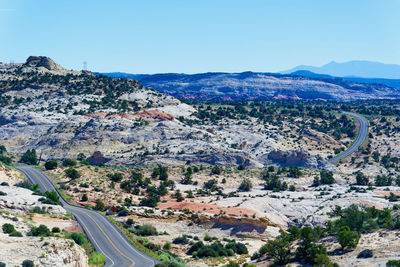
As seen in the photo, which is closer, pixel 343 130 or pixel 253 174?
pixel 253 174

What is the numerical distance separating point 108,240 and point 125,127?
227ft

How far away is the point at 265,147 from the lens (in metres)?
109

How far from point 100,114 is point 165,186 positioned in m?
55.4

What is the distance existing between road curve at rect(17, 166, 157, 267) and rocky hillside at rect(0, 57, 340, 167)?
126 ft

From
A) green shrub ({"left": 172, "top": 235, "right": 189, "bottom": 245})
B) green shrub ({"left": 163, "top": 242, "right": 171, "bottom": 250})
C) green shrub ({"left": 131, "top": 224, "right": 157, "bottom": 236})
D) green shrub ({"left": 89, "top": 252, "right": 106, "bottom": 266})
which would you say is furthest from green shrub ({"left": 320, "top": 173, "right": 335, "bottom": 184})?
green shrub ({"left": 89, "top": 252, "right": 106, "bottom": 266})

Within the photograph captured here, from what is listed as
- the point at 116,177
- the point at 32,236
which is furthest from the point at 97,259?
the point at 116,177

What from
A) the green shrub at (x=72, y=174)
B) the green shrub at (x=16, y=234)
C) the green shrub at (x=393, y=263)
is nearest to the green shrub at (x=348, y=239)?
the green shrub at (x=393, y=263)

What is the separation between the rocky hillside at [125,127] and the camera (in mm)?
99438

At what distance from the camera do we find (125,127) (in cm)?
11131

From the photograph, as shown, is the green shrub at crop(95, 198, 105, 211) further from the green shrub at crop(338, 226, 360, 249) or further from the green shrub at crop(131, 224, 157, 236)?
the green shrub at crop(338, 226, 360, 249)

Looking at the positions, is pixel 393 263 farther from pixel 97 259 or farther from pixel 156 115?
pixel 156 115

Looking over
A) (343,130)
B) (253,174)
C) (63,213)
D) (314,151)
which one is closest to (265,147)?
(314,151)

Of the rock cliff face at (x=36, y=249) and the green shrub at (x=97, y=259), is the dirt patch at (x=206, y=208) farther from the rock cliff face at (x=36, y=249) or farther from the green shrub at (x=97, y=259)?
the green shrub at (x=97, y=259)

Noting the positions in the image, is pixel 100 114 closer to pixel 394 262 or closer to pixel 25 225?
pixel 25 225
